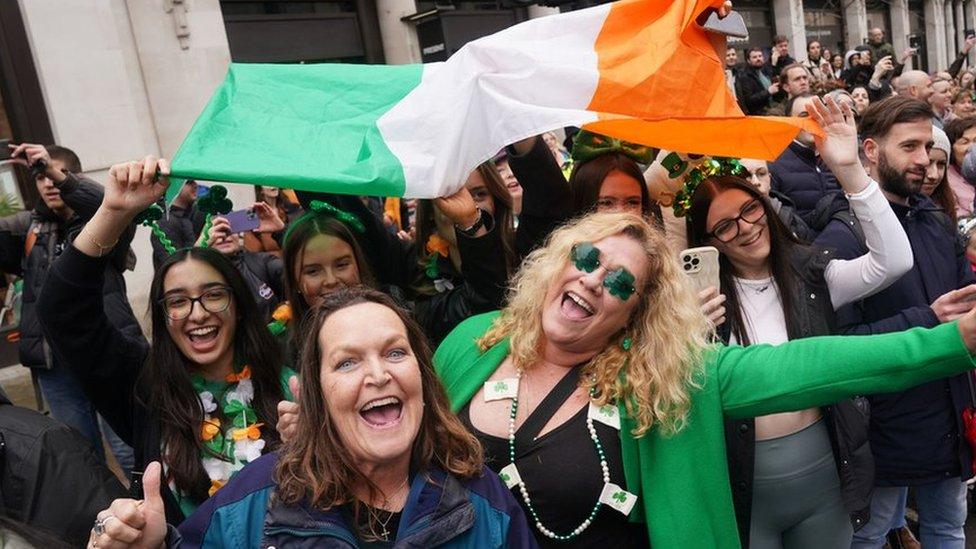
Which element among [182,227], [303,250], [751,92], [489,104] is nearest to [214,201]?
[303,250]

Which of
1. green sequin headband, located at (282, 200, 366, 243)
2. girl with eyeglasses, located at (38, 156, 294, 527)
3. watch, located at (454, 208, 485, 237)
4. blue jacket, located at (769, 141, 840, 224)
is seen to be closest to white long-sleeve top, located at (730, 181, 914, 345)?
watch, located at (454, 208, 485, 237)

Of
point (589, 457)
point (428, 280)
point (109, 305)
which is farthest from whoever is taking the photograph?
point (109, 305)

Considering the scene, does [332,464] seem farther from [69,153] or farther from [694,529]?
[69,153]

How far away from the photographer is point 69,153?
4156 millimetres

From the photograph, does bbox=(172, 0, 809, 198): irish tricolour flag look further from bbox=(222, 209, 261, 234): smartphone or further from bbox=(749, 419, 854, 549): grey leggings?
bbox=(749, 419, 854, 549): grey leggings

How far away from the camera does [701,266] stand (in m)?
2.46

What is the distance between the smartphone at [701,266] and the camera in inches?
96.3

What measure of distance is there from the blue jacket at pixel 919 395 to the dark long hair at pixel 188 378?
2.14 m

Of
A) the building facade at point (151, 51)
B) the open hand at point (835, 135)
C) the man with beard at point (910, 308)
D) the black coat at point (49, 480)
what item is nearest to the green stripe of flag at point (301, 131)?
the black coat at point (49, 480)

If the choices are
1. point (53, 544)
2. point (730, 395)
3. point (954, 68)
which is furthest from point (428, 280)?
point (954, 68)

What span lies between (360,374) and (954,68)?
12.6m

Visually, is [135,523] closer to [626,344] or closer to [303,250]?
[626,344]

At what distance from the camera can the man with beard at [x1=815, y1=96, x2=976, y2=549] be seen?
2.98 metres

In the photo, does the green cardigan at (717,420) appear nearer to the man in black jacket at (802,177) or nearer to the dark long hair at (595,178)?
the dark long hair at (595,178)
